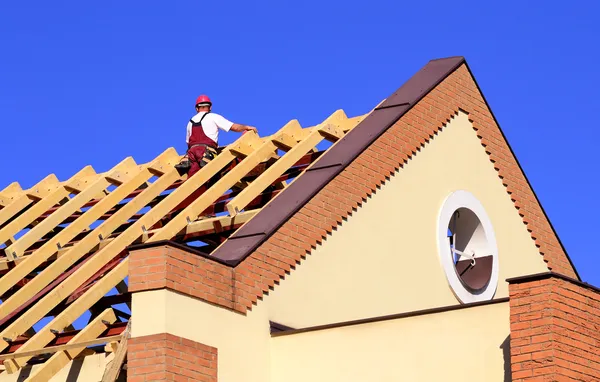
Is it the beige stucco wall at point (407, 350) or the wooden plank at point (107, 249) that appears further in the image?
the wooden plank at point (107, 249)

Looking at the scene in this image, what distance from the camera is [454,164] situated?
21.2m

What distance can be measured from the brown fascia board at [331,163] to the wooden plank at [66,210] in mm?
3639

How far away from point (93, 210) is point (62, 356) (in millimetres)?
3666

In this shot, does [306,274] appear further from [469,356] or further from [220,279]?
[469,356]

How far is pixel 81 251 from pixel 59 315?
1874 mm

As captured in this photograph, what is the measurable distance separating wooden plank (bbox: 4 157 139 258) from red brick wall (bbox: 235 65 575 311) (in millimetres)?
4175

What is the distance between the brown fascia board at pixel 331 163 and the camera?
17.4 meters

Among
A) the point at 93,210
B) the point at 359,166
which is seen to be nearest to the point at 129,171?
the point at 93,210

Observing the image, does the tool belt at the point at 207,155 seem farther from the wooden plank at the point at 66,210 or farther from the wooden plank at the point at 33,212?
the wooden plank at the point at 33,212

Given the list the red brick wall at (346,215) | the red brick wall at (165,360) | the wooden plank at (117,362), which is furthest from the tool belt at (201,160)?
the red brick wall at (165,360)

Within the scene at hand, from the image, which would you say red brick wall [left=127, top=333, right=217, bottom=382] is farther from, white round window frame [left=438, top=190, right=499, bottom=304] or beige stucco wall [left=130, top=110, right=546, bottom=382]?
white round window frame [left=438, top=190, right=499, bottom=304]

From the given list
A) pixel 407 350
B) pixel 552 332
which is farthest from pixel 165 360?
pixel 552 332

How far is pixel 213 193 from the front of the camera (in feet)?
63.6

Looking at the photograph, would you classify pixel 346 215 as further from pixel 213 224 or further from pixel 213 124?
pixel 213 124
